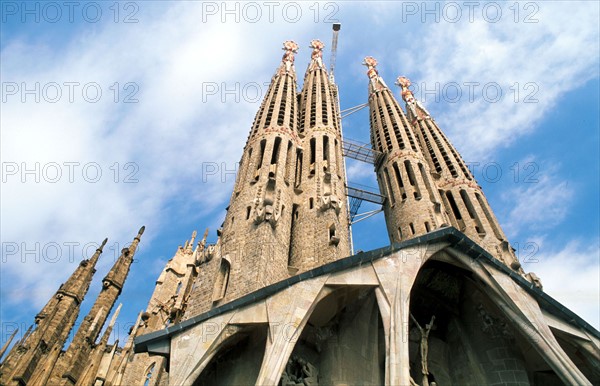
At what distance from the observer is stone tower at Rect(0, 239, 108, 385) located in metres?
16.9

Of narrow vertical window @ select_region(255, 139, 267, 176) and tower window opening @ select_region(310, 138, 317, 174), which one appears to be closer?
narrow vertical window @ select_region(255, 139, 267, 176)

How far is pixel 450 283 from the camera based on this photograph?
51.3 ft

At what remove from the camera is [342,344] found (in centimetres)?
1324

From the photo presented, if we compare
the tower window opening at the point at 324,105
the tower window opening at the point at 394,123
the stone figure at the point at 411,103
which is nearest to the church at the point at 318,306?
the tower window opening at the point at 324,105

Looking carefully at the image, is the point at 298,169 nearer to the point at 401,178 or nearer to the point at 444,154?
the point at 401,178

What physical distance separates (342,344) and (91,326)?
44.3ft

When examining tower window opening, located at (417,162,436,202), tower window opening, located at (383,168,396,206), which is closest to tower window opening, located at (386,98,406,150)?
tower window opening, located at (383,168,396,206)

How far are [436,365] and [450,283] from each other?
2738 millimetres

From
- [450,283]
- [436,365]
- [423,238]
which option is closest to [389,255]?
[423,238]

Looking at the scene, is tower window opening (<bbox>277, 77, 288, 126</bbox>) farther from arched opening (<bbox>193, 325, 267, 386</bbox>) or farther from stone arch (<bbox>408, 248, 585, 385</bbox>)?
arched opening (<bbox>193, 325, 267, 386</bbox>)

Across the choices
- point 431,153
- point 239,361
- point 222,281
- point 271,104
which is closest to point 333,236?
point 222,281

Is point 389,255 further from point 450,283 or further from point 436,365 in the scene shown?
point 436,365

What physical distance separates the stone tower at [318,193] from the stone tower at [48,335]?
33.0 ft

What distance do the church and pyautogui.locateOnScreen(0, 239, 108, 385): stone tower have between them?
0.07 m
